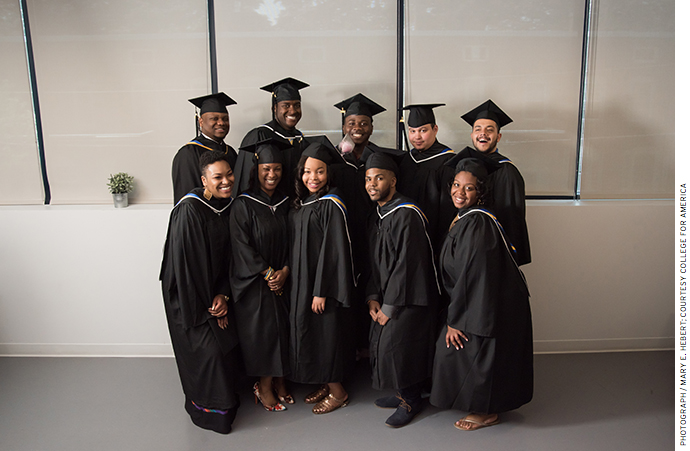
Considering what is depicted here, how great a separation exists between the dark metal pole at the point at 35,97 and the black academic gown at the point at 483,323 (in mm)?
3585

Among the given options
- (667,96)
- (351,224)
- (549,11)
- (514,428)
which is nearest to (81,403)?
(351,224)

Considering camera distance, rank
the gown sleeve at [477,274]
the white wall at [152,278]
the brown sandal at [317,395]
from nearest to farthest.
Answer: the gown sleeve at [477,274] → the brown sandal at [317,395] → the white wall at [152,278]

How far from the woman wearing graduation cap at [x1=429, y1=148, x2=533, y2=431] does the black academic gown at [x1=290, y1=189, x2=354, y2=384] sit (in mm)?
626

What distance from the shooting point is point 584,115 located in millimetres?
3859

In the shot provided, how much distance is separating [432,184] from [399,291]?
3.05ft

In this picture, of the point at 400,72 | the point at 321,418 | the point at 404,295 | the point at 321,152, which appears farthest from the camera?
the point at 400,72

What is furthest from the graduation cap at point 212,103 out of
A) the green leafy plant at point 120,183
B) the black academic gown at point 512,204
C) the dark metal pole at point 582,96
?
the dark metal pole at point 582,96

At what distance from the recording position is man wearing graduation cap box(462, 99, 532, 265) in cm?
305

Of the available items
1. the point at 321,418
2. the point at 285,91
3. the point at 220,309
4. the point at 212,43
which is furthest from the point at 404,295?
the point at 212,43

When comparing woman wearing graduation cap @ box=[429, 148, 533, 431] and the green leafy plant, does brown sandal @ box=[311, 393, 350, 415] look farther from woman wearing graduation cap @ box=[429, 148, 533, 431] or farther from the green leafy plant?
the green leafy plant

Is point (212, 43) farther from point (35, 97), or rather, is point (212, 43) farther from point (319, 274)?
point (319, 274)

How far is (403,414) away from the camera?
282 cm

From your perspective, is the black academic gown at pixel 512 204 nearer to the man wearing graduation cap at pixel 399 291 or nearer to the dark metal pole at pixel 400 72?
the man wearing graduation cap at pixel 399 291

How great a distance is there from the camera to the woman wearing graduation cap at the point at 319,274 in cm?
275
